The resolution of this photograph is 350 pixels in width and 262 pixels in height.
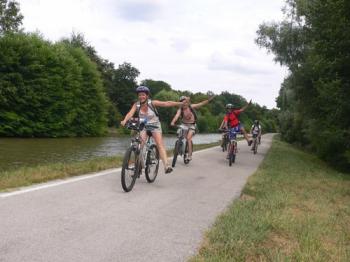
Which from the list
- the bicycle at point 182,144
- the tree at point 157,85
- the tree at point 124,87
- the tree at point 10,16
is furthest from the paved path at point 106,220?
the tree at point 157,85

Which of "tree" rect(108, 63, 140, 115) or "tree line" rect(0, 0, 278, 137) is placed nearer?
"tree line" rect(0, 0, 278, 137)

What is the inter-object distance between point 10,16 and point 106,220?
5032 cm

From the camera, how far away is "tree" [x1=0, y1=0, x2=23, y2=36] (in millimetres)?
48625

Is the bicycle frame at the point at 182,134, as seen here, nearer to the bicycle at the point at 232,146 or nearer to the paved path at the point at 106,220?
the bicycle at the point at 232,146

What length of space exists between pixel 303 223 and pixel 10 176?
18.1ft

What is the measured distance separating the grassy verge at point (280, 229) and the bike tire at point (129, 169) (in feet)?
6.18

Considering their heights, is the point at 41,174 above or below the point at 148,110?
below

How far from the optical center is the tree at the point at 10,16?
4862cm

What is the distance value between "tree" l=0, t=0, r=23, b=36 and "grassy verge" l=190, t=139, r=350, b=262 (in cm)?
Answer: 4708

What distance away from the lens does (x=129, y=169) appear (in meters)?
7.60

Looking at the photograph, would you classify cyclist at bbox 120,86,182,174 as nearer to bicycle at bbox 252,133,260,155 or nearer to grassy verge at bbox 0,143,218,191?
grassy verge at bbox 0,143,218,191

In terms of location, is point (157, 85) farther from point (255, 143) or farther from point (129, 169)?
point (129, 169)

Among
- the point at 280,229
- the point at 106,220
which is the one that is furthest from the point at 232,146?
the point at 106,220

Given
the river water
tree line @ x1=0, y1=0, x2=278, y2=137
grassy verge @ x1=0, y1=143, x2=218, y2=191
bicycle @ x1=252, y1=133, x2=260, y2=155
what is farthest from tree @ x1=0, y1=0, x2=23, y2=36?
grassy verge @ x1=0, y1=143, x2=218, y2=191
